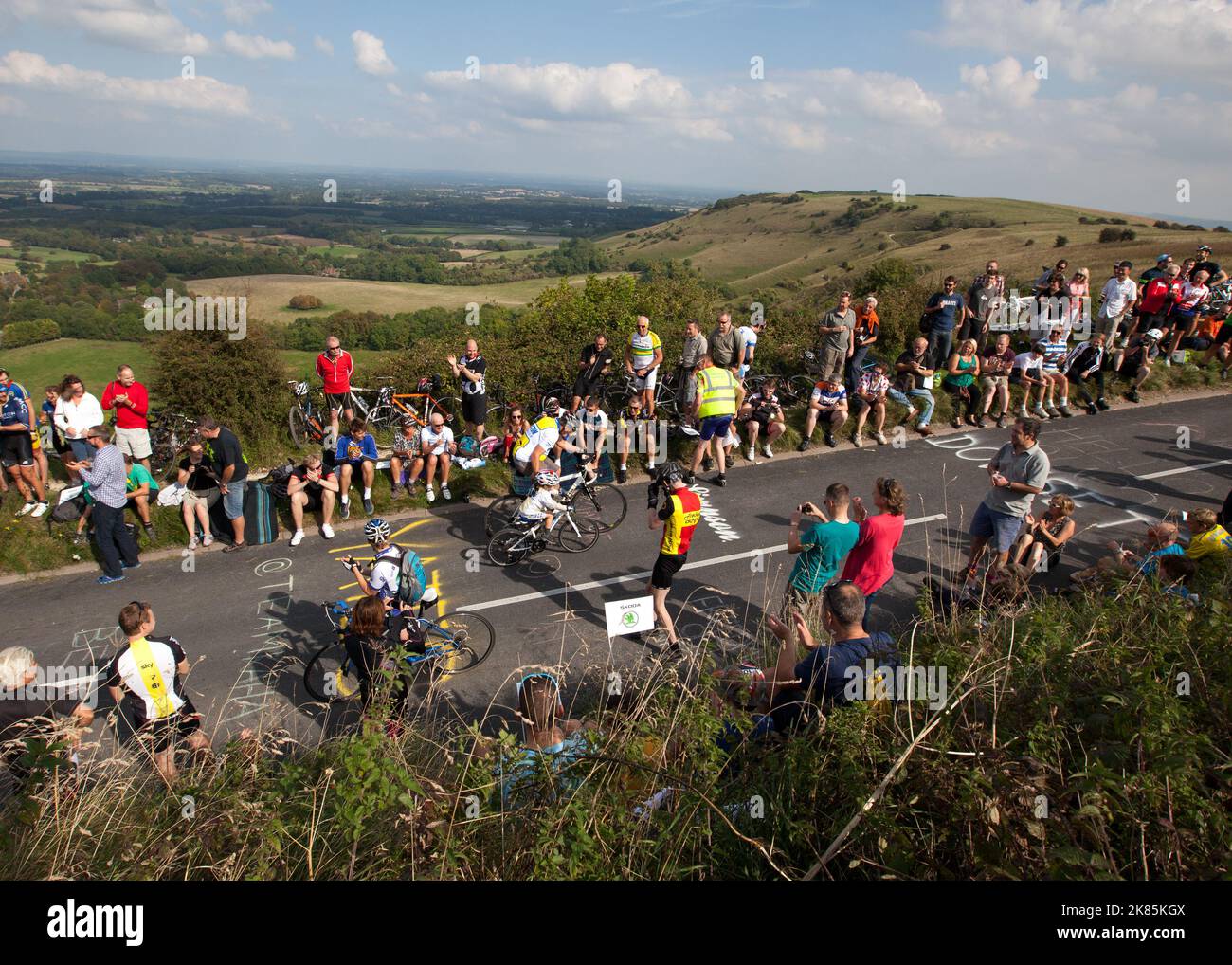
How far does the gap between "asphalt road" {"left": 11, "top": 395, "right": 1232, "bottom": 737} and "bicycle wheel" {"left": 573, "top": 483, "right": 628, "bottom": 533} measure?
Answer: 17 cm

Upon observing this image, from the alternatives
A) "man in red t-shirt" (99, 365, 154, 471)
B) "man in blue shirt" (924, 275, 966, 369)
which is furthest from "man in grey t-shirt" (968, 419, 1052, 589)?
"man in red t-shirt" (99, 365, 154, 471)

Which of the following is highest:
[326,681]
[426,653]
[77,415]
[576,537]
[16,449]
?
[77,415]

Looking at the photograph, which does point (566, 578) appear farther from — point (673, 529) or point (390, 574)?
point (390, 574)

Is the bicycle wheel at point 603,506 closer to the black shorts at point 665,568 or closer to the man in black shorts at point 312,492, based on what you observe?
the black shorts at point 665,568

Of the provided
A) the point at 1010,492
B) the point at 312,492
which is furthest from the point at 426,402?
the point at 1010,492

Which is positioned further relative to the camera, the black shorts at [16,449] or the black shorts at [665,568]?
the black shorts at [16,449]

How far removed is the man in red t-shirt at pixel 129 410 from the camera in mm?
9828

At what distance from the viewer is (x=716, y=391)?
10.7 m

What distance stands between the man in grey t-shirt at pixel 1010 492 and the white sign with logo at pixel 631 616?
12.2 feet

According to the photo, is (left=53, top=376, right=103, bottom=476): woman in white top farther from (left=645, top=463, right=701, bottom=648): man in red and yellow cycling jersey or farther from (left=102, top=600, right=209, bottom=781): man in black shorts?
(left=645, top=463, right=701, bottom=648): man in red and yellow cycling jersey

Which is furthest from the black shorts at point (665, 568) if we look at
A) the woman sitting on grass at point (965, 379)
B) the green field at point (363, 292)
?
the green field at point (363, 292)

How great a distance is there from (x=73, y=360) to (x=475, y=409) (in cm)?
2325

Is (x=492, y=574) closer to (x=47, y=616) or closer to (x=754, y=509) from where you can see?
(x=754, y=509)
